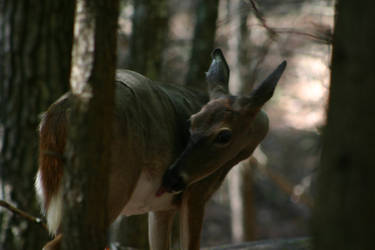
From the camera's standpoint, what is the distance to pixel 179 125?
481 centimetres

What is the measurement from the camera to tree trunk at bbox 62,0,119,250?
285 cm

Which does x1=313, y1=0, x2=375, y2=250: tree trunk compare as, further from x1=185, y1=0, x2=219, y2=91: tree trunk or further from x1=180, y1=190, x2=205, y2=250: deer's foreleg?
x1=185, y1=0, x2=219, y2=91: tree trunk

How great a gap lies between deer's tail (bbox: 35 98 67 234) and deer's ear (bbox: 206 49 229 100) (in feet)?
5.55

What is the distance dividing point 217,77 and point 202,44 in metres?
2.47

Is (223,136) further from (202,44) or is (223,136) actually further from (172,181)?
(202,44)

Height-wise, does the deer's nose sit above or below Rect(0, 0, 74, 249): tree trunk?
below

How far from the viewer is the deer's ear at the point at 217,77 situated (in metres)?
5.16

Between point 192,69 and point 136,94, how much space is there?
3.50 meters

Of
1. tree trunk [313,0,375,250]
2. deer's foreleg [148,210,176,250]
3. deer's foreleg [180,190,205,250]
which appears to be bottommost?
deer's foreleg [148,210,176,250]

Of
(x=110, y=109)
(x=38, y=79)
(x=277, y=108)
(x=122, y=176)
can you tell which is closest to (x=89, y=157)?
(x=110, y=109)

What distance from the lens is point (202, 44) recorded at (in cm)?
770

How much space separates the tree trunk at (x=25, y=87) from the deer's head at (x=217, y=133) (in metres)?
1.25

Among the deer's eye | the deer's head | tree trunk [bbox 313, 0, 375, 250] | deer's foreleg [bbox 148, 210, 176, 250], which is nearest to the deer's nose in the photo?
the deer's head

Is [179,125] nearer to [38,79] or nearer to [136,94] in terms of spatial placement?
[136,94]
